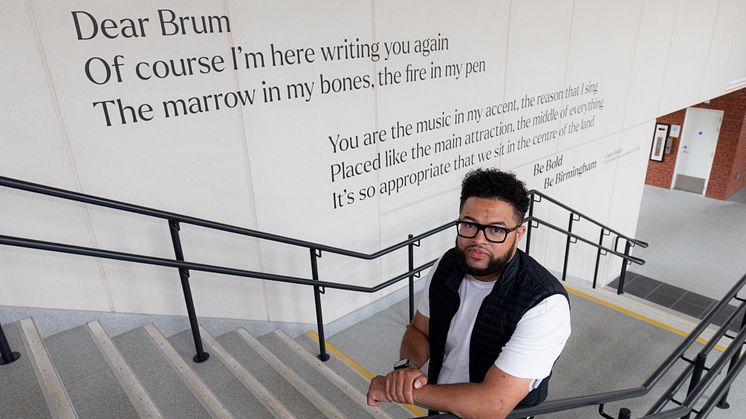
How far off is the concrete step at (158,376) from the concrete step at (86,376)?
0.44ft

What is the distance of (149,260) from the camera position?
2.03 metres

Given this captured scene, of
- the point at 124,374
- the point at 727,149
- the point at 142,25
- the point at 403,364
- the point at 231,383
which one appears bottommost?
the point at 727,149

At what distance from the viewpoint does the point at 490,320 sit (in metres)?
1.43

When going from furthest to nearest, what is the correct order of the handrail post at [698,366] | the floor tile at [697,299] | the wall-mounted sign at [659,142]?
the wall-mounted sign at [659,142] → the floor tile at [697,299] → the handrail post at [698,366]

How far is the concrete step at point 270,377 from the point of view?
2.29 meters

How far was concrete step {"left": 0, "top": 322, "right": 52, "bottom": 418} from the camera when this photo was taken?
1800 mm

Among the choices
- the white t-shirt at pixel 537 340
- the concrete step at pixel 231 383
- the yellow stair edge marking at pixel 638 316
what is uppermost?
the white t-shirt at pixel 537 340

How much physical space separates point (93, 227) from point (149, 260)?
2.00ft

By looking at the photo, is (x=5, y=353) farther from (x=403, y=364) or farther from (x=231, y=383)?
(x=403, y=364)

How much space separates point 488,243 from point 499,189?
170 mm

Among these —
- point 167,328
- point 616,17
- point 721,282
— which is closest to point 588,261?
point 721,282

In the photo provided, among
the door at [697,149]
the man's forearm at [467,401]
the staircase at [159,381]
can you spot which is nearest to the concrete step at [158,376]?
the staircase at [159,381]

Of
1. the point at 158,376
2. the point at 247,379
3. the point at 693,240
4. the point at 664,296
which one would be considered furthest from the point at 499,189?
the point at 693,240

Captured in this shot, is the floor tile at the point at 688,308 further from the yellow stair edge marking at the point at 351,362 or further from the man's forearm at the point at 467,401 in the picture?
the man's forearm at the point at 467,401
